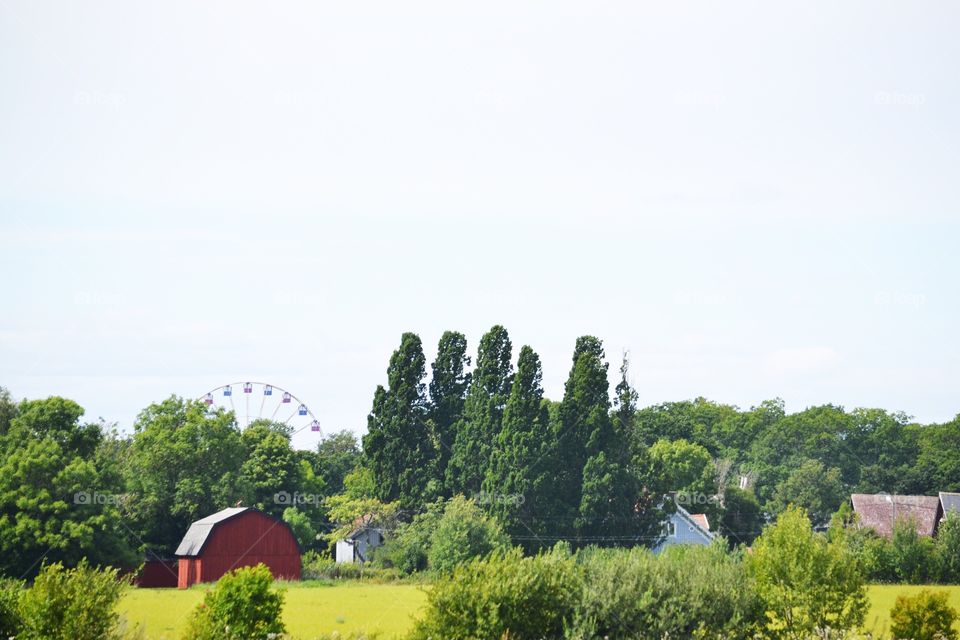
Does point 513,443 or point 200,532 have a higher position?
point 513,443

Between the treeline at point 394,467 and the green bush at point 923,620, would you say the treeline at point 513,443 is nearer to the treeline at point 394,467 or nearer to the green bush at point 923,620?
the treeline at point 394,467

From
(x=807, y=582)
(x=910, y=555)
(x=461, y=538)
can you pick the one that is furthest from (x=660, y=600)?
(x=910, y=555)

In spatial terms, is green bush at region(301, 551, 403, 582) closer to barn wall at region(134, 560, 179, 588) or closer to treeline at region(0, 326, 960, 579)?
treeline at region(0, 326, 960, 579)

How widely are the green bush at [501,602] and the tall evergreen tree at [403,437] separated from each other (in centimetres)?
4168

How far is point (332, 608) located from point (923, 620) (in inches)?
891

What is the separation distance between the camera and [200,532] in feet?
194

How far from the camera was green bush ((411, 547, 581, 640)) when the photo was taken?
A: 76.5 feet

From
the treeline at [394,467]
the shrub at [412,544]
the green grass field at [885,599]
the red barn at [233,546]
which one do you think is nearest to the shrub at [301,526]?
the treeline at [394,467]

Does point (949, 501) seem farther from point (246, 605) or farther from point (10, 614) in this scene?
point (10, 614)

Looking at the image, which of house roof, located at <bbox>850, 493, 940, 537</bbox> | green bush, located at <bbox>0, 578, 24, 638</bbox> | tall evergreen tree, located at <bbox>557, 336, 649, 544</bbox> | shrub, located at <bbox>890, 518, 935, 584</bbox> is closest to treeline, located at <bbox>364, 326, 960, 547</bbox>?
tall evergreen tree, located at <bbox>557, 336, 649, 544</bbox>

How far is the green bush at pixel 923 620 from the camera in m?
29.2

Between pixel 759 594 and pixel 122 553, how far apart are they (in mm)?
36785

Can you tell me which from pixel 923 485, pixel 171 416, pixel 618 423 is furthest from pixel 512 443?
pixel 923 485

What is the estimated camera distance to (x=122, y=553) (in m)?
54.2
